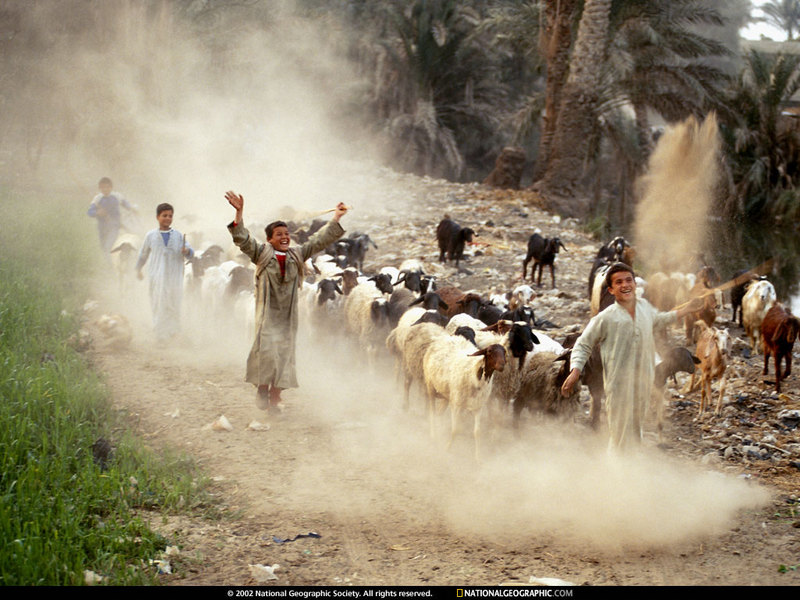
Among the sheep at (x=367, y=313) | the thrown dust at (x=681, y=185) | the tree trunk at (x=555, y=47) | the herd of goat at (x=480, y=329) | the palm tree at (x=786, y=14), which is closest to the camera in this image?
the herd of goat at (x=480, y=329)

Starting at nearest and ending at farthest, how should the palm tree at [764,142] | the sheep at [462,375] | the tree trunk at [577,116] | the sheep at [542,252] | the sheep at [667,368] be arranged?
the sheep at [462,375]
the sheep at [667,368]
the sheep at [542,252]
the tree trunk at [577,116]
the palm tree at [764,142]

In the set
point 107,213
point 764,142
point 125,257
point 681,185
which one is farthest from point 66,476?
point 764,142

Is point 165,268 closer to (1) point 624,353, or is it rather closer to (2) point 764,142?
(1) point 624,353

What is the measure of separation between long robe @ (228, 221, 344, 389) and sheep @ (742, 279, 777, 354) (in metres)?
5.29

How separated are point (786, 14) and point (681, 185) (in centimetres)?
4074

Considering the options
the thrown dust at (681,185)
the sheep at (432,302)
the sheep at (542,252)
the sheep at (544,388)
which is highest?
the thrown dust at (681,185)

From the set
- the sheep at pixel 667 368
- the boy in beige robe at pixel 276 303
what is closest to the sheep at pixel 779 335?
the sheep at pixel 667 368

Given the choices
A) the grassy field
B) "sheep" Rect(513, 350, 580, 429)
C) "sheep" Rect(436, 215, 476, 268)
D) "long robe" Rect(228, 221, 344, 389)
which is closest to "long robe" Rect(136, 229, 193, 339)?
the grassy field

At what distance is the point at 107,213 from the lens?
1259cm

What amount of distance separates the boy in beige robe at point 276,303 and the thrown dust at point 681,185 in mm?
16597

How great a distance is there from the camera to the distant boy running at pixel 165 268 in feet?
31.5

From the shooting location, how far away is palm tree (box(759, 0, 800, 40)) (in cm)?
5747

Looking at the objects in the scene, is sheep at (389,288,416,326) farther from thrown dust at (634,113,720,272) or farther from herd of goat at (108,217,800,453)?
thrown dust at (634,113,720,272)

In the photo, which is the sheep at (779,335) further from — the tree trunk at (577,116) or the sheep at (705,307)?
the tree trunk at (577,116)
